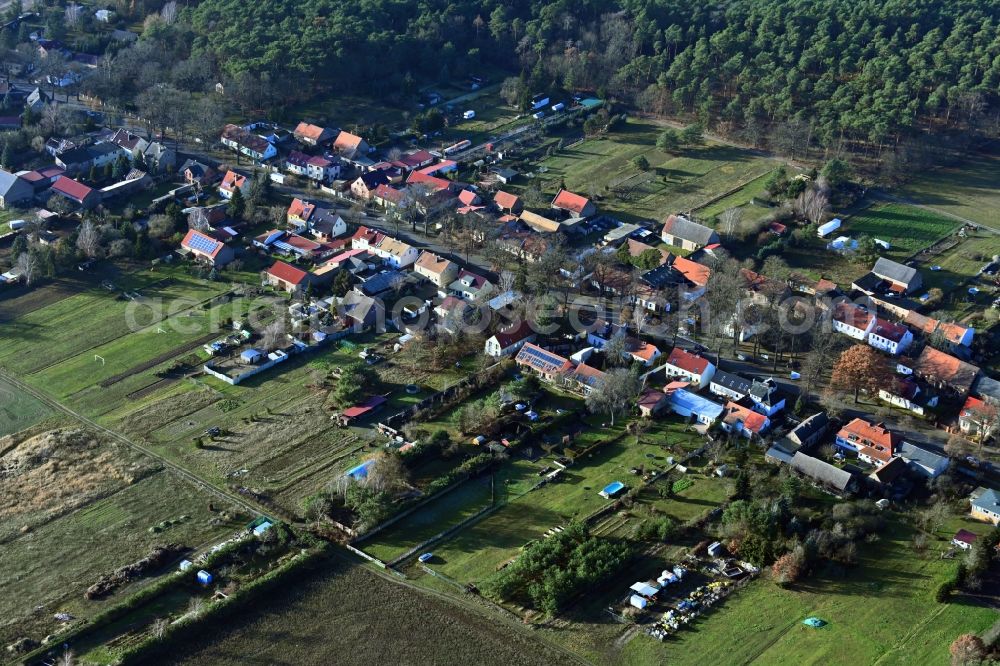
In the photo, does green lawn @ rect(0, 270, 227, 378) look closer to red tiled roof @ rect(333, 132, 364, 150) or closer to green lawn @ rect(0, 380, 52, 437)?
green lawn @ rect(0, 380, 52, 437)

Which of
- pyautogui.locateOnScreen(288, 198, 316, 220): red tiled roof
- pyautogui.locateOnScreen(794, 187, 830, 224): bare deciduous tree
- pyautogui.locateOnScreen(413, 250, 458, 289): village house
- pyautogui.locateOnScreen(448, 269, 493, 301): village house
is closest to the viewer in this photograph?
pyautogui.locateOnScreen(448, 269, 493, 301): village house

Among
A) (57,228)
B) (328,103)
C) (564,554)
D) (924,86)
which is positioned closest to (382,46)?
(328,103)

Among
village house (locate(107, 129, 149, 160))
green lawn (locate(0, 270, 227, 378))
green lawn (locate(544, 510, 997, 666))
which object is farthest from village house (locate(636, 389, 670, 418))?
village house (locate(107, 129, 149, 160))

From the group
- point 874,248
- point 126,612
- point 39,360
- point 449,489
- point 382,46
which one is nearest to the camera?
point 126,612

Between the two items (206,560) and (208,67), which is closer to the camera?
(206,560)

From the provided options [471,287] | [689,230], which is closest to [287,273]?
[471,287]

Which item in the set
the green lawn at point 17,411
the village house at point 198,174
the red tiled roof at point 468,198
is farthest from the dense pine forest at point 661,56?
→ the green lawn at point 17,411

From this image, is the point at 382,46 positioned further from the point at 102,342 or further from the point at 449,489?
the point at 449,489

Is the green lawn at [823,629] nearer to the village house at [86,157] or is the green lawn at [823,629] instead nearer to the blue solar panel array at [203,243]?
the blue solar panel array at [203,243]
